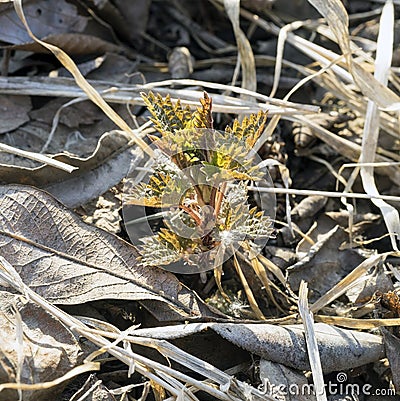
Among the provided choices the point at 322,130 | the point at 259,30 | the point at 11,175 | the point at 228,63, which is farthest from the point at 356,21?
the point at 11,175

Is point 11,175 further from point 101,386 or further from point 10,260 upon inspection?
point 101,386

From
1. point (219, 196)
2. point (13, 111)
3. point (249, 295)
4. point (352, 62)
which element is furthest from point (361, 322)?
point (13, 111)

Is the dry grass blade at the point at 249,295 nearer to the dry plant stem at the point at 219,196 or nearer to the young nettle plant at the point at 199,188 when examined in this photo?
the young nettle plant at the point at 199,188

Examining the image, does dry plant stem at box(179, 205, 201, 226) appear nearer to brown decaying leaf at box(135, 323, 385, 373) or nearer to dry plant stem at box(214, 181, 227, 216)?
dry plant stem at box(214, 181, 227, 216)

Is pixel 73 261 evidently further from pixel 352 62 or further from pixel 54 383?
pixel 352 62

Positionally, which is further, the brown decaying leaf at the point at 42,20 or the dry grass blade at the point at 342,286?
the brown decaying leaf at the point at 42,20

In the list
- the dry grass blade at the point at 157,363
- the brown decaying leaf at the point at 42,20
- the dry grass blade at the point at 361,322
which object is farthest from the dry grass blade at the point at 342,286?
the brown decaying leaf at the point at 42,20
